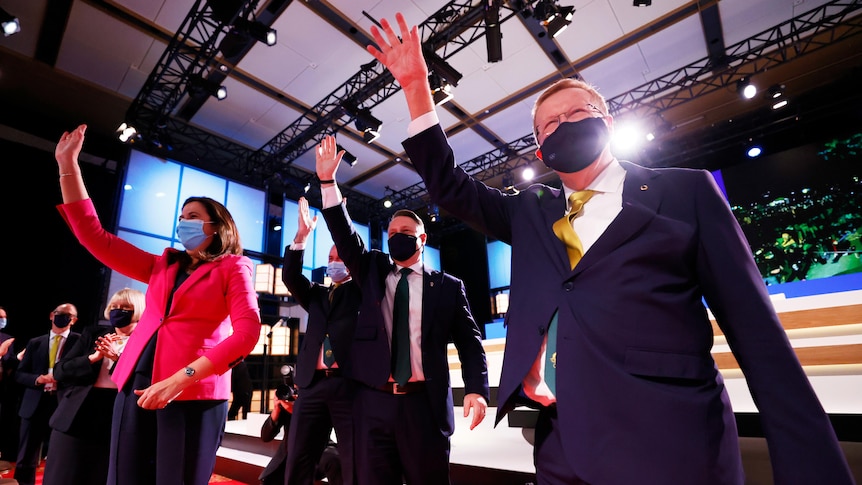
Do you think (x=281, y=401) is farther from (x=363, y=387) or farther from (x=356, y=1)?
(x=356, y=1)

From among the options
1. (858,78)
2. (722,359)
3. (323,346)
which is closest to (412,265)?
(323,346)

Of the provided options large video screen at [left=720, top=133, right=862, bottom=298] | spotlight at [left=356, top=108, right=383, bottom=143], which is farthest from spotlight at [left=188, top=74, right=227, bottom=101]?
Answer: large video screen at [left=720, top=133, right=862, bottom=298]

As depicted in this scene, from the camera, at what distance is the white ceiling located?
5.65 metres

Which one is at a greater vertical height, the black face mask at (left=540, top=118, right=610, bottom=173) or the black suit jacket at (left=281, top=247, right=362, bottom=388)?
the black face mask at (left=540, top=118, right=610, bottom=173)

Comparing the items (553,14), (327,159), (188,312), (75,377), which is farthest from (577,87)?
(553,14)

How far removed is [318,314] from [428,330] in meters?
1.02

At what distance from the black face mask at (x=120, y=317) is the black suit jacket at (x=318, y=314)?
817 millimetres

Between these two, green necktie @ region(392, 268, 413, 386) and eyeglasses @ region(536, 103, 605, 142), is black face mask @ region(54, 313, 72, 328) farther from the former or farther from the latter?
eyeglasses @ region(536, 103, 605, 142)

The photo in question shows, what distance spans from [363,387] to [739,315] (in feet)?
4.88

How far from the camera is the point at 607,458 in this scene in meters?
0.75

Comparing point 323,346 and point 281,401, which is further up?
point 323,346

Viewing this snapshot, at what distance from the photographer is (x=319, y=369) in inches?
101

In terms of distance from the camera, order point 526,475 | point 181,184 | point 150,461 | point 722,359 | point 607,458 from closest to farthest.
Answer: point 607,458, point 150,461, point 526,475, point 722,359, point 181,184

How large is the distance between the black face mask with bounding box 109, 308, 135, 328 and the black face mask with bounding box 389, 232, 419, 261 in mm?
1501
